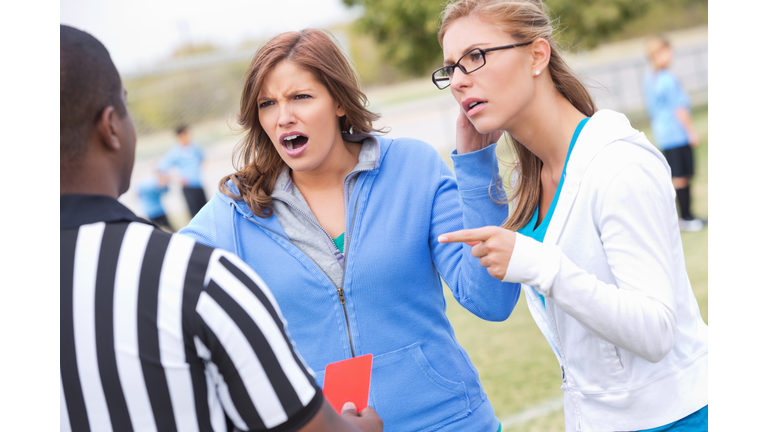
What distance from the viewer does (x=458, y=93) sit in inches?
75.9

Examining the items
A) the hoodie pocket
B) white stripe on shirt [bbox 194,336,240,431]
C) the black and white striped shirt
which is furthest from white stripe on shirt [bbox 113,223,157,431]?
the hoodie pocket

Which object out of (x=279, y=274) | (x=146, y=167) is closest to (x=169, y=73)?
(x=146, y=167)

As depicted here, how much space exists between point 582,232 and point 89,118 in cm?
122

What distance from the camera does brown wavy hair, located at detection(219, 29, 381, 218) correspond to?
2082 millimetres

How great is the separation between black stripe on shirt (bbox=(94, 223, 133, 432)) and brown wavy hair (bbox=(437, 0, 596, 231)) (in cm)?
126

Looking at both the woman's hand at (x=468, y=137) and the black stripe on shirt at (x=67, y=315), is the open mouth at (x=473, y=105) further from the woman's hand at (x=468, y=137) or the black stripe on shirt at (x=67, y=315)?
the black stripe on shirt at (x=67, y=315)

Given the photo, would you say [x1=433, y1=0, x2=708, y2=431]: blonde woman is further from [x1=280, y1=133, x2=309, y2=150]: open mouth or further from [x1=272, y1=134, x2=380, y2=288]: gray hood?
[x1=280, y1=133, x2=309, y2=150]: open mouth

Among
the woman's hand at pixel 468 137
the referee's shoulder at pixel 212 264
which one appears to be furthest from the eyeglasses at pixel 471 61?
the referee's shoulder at pixel 212 264

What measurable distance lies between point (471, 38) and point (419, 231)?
24.7 inches

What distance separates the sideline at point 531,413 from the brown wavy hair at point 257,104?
2.27 meters

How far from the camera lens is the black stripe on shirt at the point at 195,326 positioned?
1122mm

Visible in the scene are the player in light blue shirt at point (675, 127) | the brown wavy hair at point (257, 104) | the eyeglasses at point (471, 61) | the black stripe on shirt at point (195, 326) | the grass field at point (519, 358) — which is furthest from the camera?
the player in light blue shirt at point (675, 127)

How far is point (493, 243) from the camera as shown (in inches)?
60.9

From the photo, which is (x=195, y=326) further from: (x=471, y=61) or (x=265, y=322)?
(x=471, y=61)
